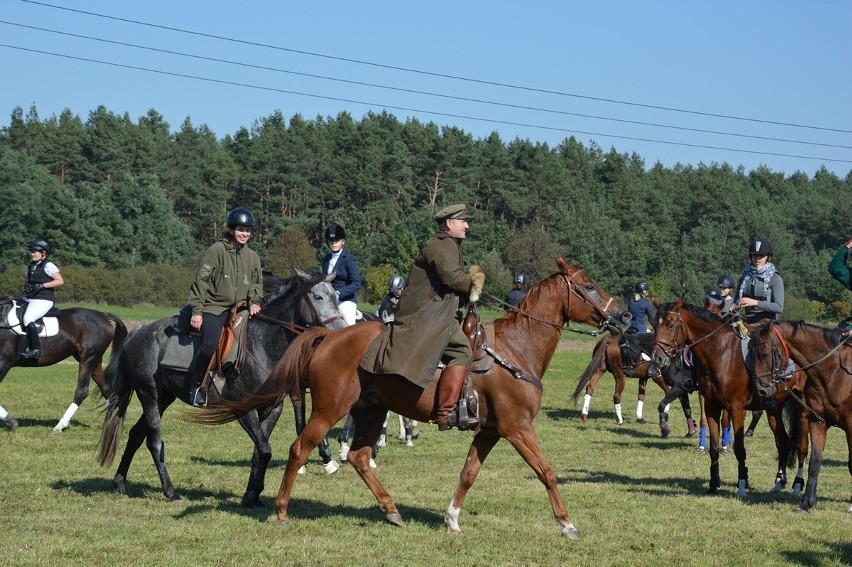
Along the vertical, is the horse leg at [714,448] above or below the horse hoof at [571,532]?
above

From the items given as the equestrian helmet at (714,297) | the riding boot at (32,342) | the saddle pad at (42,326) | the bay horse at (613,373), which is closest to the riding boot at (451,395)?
the equestrian helmet at (714,297)

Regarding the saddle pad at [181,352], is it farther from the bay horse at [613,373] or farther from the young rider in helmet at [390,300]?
the bay horse at [613,373]

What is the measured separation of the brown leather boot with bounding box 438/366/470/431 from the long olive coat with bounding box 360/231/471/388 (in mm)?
171

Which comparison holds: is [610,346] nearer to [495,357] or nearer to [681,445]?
[681,445]

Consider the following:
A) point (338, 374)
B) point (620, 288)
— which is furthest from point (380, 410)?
point (620, 288)

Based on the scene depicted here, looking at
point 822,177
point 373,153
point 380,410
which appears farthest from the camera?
Answer: point 822,177

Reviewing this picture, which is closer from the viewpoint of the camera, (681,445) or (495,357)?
(495,357)

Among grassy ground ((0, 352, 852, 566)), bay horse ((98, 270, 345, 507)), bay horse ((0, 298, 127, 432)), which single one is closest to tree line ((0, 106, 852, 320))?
bay horse ((0, 298, 127, 432))

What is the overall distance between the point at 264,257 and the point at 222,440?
5826 cm

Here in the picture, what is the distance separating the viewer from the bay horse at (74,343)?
18.1m

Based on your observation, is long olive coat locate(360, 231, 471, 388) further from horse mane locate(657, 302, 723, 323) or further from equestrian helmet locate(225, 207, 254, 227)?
horse mane locate(657, 302, 723, 323)

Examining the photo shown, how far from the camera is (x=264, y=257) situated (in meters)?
75.1

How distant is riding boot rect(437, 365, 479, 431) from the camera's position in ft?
32.1

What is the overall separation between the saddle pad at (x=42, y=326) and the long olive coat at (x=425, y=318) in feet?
34.3
